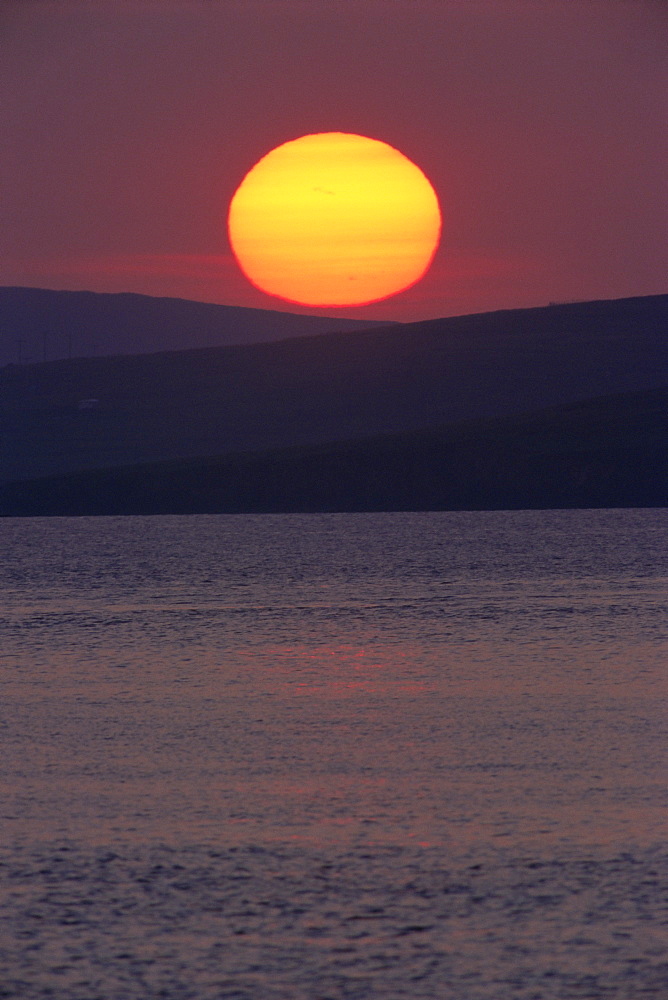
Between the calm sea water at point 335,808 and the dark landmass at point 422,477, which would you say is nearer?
the calm sea water at point 335,808

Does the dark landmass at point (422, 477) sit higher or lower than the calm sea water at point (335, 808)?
higher

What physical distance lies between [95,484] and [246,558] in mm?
103989

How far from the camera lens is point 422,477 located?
17562cm

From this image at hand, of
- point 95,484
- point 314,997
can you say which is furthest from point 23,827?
point 95,484

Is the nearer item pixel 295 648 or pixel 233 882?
pixel 233 882

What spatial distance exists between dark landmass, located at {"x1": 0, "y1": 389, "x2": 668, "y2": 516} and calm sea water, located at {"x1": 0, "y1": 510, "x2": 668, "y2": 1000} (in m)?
121

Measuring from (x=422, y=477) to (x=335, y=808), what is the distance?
15868 cm

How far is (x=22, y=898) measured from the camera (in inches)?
548

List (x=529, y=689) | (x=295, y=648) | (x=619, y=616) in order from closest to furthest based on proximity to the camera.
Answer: (x=529, y=689) < (x=295, y=648) < (x=619, y=616)

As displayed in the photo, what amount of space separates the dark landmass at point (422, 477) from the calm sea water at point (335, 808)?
121m

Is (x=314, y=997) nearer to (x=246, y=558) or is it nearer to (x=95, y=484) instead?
(x=246, y=558)

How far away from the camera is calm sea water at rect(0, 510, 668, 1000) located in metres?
12.1

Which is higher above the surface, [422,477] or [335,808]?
[422,477]

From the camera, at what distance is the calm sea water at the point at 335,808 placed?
12148 mm
